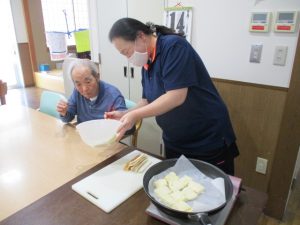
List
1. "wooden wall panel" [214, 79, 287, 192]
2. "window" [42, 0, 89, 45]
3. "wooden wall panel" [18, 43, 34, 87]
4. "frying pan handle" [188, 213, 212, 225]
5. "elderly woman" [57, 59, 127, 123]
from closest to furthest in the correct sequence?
"frying pan handle" [188, 213, 212, 225]
"elderly woman" [57, 59, 127, 123]
"wooden wall panel" [214, 79, 287, 192]
"wooden wall panel" [18, 43, 34, 87]
"window" [42, 0, 89, 45]

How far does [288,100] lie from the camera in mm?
1622

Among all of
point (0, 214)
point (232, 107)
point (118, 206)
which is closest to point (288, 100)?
point (232, 107)

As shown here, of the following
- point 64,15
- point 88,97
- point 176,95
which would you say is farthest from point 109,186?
point 64,15

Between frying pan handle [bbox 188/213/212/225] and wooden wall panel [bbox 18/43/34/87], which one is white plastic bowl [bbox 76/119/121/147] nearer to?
frying pan handle [bbox 188/213/212/225]

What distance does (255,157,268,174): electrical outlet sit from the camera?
1.89 m

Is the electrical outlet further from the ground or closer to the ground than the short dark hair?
closer to the ground

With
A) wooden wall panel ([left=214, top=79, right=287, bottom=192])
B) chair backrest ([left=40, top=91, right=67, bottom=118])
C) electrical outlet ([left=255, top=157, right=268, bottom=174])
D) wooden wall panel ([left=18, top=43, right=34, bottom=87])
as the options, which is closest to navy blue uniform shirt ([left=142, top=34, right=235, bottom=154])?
wooden wall panel ([left=214, top=79, right=287, bottom=192])

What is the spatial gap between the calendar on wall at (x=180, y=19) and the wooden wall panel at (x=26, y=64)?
4108 millimetres

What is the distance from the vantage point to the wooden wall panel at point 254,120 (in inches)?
69.1

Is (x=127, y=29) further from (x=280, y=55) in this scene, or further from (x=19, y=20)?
(x=19, y=20)

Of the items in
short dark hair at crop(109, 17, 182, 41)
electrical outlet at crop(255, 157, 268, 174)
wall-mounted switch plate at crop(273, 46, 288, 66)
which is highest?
short dark hair at crop(109, 17, 182, 41)

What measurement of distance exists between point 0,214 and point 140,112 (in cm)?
62

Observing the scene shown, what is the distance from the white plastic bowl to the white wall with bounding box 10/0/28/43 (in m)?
4.75

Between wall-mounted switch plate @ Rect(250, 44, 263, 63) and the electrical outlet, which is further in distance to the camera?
the electrical outlet
